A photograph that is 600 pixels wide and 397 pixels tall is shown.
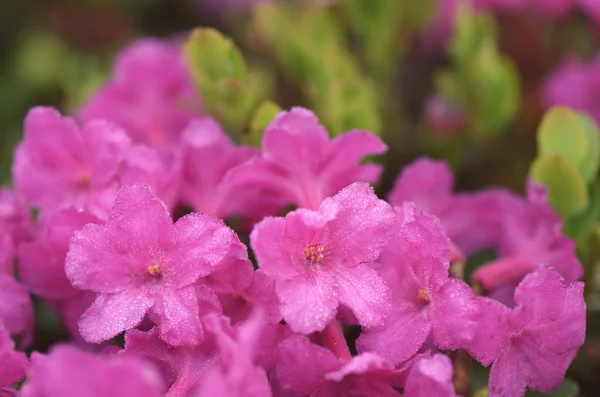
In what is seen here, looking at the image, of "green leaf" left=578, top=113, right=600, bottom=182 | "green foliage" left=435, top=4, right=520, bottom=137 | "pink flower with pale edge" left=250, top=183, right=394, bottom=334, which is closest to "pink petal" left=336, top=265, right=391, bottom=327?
"pink flower with pale edge" left=250, top=183, right=394, bottom=334

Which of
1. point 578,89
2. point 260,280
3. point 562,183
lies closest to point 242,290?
point 260,280

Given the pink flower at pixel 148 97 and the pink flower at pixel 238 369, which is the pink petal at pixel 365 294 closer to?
the pink flower at pixel 238 369

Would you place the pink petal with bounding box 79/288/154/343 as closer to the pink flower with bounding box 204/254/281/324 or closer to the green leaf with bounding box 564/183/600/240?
the pink flower with bounding box 204/254/281/324

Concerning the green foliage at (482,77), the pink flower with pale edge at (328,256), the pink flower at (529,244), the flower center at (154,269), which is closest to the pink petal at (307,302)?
the pink flower with pale edge at (328,256)

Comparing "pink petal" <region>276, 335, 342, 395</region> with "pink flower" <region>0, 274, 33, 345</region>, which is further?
"pink flower" <region>0, 274, 33, 345</region>

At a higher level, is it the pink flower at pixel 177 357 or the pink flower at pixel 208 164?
the pink flower at pixel 208 164

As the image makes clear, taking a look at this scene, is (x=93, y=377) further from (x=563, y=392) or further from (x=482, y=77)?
(x=482, y=77)
